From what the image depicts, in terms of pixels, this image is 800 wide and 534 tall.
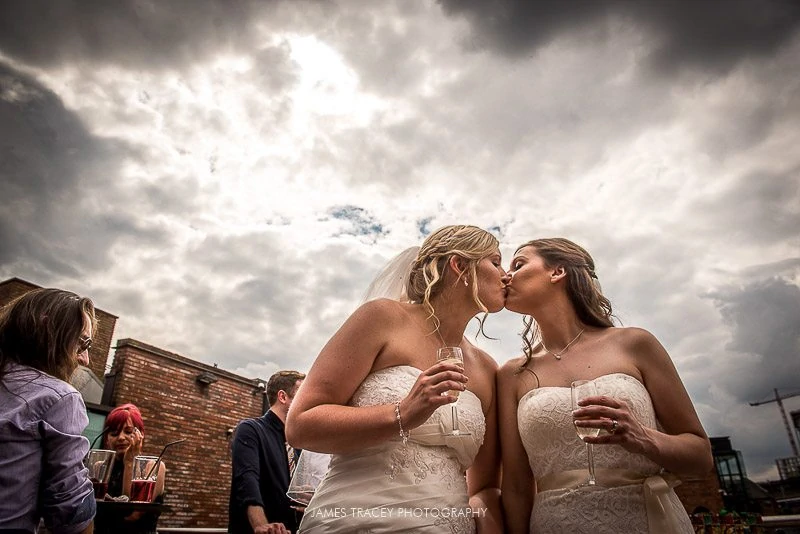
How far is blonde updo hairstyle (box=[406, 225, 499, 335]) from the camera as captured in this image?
2.72 metres

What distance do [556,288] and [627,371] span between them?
742 mm

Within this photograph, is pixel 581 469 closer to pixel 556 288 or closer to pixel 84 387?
pixel 556 288

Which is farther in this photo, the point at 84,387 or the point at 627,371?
the point at 84,387

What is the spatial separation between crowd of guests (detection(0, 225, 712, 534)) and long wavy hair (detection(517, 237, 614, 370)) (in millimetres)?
18

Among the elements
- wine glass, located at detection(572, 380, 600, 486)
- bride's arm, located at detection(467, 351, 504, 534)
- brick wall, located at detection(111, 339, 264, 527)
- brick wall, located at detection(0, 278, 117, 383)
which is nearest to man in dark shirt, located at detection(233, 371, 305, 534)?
bride's arm, located at detection(467, 351, 504, 534)

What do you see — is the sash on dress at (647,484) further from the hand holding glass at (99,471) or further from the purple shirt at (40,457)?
the hand holding glass at (99,471)

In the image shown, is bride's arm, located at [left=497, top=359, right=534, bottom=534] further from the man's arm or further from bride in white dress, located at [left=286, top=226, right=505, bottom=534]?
the man's arm

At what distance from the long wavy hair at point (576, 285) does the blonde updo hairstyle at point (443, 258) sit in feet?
1.47

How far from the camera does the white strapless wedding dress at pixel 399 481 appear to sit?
1894 mm

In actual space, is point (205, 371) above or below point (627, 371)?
above

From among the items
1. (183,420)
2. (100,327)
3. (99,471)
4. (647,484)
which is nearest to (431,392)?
(647,484)

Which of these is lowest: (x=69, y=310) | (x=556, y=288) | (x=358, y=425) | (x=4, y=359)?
(x=358, y=425)

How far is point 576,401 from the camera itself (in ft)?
6.27

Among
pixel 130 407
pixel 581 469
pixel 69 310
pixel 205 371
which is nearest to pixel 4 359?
pixel 69 310
